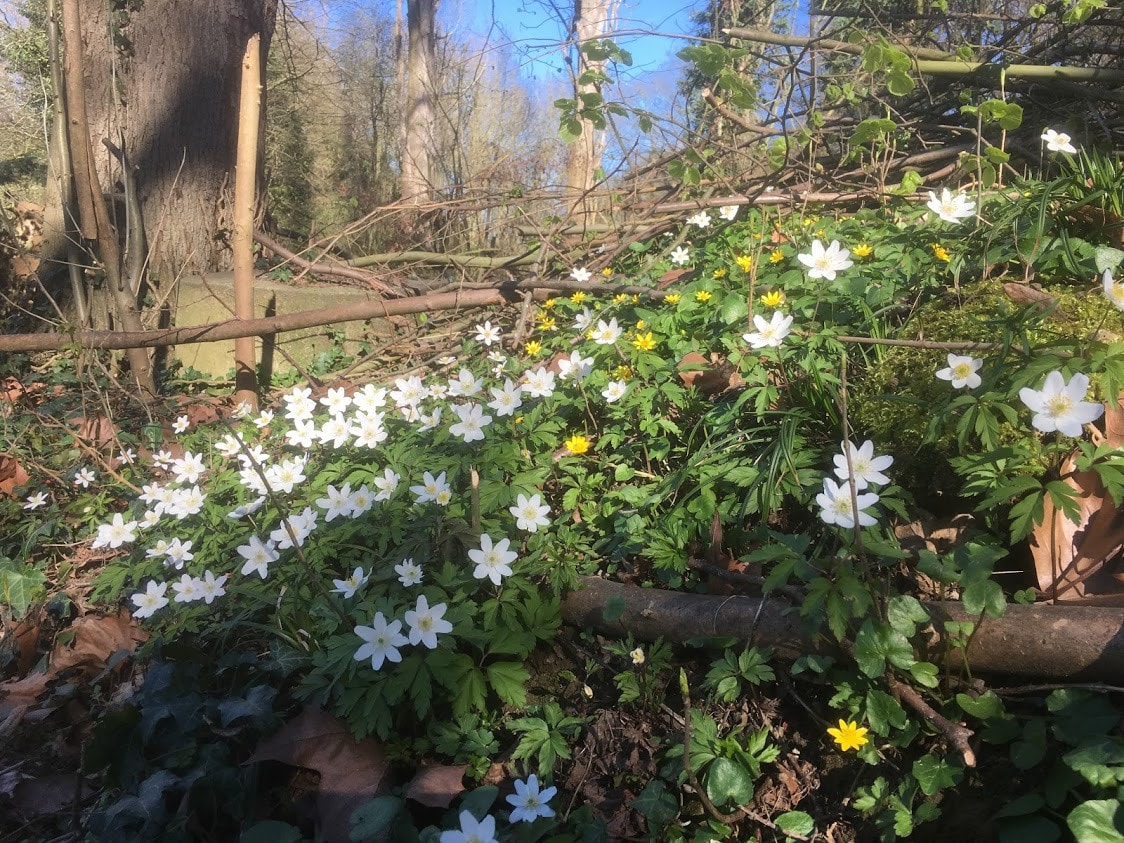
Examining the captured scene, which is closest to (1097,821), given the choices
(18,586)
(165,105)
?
(18,586)

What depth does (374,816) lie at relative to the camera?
159 cm

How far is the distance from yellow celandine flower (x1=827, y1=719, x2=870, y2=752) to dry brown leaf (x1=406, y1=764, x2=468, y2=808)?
91 centimetres

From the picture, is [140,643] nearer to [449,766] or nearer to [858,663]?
[449,766]

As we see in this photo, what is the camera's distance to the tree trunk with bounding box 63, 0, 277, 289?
547 centimetres

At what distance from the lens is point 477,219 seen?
6.44 metres

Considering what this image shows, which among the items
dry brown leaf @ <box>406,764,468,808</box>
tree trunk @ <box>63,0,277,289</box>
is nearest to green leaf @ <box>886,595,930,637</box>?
dry brown leaf @ <box>406,764,468,808</box>

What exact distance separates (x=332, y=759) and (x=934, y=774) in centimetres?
145

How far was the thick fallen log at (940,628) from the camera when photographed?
4.74 feet

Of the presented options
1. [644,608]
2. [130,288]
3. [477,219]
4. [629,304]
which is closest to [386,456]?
[644,608]

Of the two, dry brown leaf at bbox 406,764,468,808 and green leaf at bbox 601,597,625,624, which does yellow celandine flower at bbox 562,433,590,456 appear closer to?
green leaf at bbox 601,597,625,624

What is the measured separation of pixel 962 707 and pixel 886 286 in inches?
64.2

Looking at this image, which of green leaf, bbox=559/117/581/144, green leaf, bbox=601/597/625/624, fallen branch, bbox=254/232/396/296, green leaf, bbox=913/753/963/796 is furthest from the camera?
fallen branch, bbox=254/232/396/296

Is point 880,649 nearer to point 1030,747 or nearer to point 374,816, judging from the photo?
point 1030,747

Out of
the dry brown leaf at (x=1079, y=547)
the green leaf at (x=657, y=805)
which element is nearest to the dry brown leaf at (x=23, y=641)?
the green leaf at (x=657, y=805)
